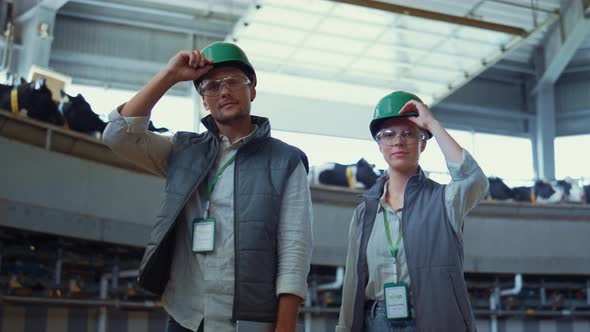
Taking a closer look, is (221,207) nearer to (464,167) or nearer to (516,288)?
(464,167)

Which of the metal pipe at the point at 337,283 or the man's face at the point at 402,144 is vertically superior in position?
the man's face at the point at 402,144

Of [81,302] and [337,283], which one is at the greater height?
[337,283]

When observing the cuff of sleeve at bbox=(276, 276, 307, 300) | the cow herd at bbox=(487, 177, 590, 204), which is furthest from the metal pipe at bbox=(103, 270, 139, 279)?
the cow herd at bbox=(487, 177, 590, 204)

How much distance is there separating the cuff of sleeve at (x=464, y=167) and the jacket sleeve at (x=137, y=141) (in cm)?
116

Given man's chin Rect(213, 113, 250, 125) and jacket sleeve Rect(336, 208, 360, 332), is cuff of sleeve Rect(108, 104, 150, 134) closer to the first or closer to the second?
man's chin Rect(213, 113, 250, 125)

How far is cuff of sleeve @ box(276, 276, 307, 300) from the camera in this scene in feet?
6.78

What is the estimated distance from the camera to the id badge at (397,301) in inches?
109

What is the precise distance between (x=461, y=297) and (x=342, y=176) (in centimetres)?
686

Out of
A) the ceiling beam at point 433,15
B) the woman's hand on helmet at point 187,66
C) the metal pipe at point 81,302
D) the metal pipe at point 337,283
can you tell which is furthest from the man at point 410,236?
the ceiling beam at point 433,15

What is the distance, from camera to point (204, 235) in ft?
7.07

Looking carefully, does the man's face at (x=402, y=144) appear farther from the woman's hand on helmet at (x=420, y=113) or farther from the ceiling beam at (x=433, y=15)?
the ceiling beam at (x=433, y=15)

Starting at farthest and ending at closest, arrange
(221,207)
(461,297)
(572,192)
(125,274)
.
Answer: (572,192) < (125,274) < (461,297) < (221,207)

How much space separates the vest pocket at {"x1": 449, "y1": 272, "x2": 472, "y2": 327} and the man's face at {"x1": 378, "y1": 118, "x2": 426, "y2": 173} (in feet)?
1.81

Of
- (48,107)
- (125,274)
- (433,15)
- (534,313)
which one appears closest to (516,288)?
(534,313)
